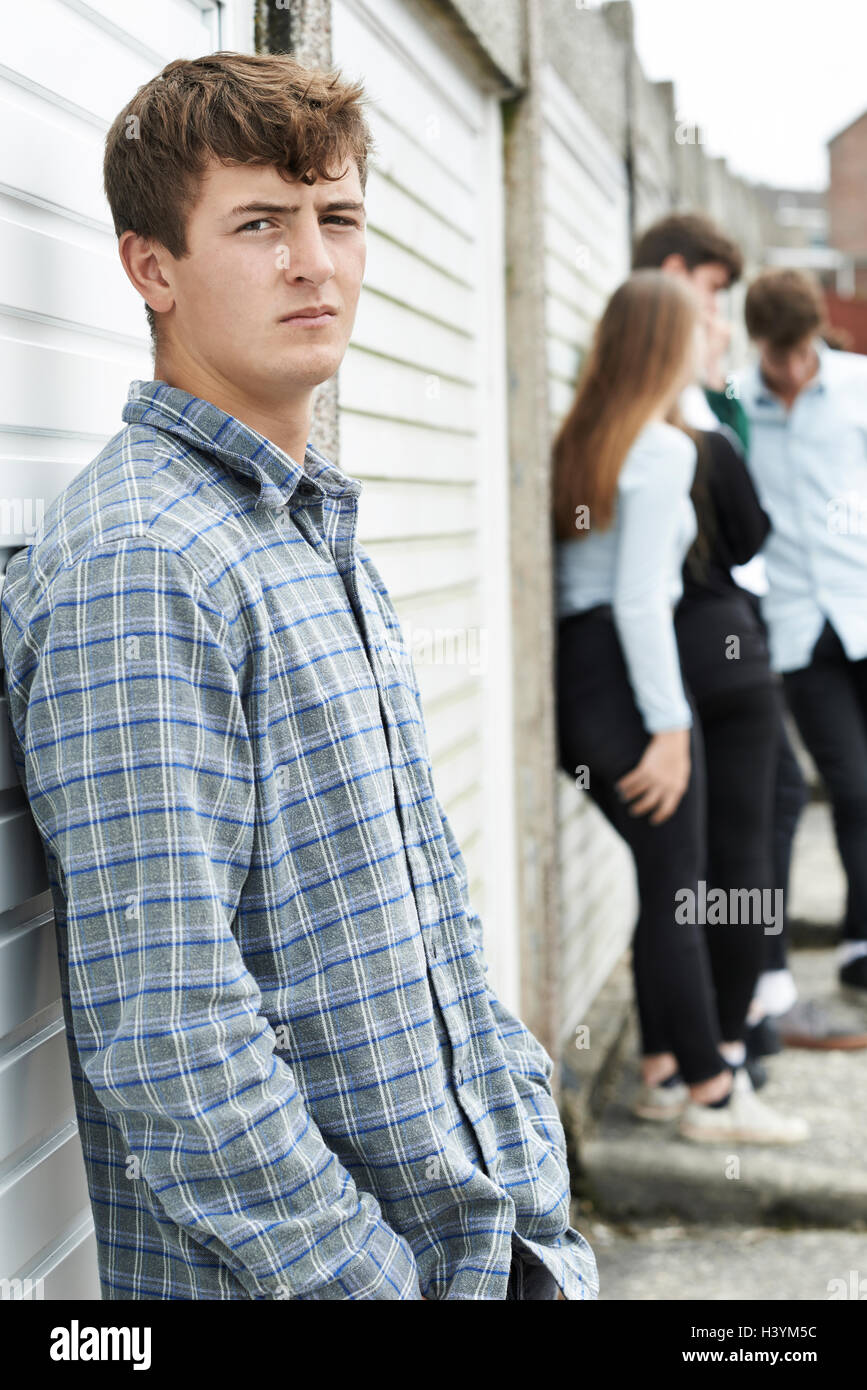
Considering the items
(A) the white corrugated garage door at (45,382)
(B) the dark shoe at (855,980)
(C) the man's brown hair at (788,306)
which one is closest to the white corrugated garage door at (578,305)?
(C) the man's brown hair at (788,306)

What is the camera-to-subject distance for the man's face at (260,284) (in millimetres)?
1515

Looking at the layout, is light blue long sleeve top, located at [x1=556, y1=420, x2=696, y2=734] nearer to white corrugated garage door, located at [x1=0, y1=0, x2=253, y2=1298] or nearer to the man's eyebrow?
white corrugated garage door, located at [x1=0, y1=0, x2=253, y2=1298]

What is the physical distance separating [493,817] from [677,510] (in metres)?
1.03

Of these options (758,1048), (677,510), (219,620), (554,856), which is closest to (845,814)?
(758,1048)

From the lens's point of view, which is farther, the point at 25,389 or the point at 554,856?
the point at 554,856

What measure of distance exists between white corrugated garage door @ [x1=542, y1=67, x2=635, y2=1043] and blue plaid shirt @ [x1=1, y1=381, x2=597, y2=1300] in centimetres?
275

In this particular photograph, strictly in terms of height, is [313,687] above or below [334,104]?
below

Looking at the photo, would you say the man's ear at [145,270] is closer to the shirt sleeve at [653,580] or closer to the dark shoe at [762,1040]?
the shirt sleeve at [653,580]

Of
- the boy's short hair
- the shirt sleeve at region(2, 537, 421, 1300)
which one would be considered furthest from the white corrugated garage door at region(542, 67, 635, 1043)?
the shirt sleeve at region(2, 537, 421, 1300)

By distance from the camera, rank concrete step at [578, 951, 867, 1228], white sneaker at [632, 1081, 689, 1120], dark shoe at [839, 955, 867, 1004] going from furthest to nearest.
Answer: dark shoe at [839, 955, 867, 1004]
white sneaker at [632, 1081, 689, 1120]
concrete step at [578, 951, 867, 1228]

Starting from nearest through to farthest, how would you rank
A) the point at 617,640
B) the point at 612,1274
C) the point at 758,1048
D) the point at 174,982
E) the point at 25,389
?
the point at 174,982, the point at 25,389, the point at 612,1274, the point at 617,640, the point at 758,1048

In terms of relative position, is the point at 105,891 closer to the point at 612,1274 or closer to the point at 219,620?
the point at 219,620

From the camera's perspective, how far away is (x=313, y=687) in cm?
150

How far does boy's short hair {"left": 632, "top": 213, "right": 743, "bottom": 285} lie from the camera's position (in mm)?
4594
